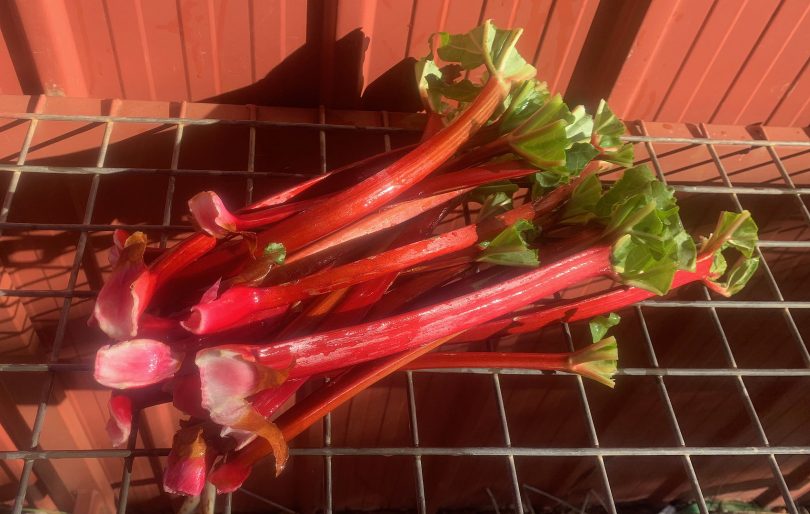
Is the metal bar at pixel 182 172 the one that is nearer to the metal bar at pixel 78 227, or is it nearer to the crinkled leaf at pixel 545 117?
the metal bar at pixel 78 227

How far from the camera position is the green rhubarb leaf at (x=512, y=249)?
58.9 inches

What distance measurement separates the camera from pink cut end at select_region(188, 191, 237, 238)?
4.64 feet

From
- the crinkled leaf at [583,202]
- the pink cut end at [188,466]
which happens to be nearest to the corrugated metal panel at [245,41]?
the crinkled leaf at [583,202]

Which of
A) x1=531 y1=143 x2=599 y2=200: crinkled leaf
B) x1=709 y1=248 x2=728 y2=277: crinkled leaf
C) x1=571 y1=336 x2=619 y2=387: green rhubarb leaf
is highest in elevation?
x1=531 y1=143 x2=599 y2=200: crinkled leaf

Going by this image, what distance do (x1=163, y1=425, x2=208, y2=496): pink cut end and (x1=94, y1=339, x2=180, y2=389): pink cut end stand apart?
0.14m

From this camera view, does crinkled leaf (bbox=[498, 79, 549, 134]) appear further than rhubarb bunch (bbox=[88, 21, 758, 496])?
Yes

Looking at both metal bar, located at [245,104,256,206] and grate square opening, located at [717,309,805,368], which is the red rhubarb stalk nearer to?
metal bar, located at [245,104,256,206]

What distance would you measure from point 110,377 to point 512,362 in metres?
0.88

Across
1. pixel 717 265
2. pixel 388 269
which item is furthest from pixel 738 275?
pixel 388 269

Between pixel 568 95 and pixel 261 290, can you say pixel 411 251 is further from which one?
pixel 568 95

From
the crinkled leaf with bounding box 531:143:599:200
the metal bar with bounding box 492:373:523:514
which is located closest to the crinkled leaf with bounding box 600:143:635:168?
the crinkled leaf with bounding box 531:143:599:200

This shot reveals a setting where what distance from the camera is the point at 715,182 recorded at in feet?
8.12

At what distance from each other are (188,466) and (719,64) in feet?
6.38

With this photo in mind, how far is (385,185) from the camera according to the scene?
1.51m
